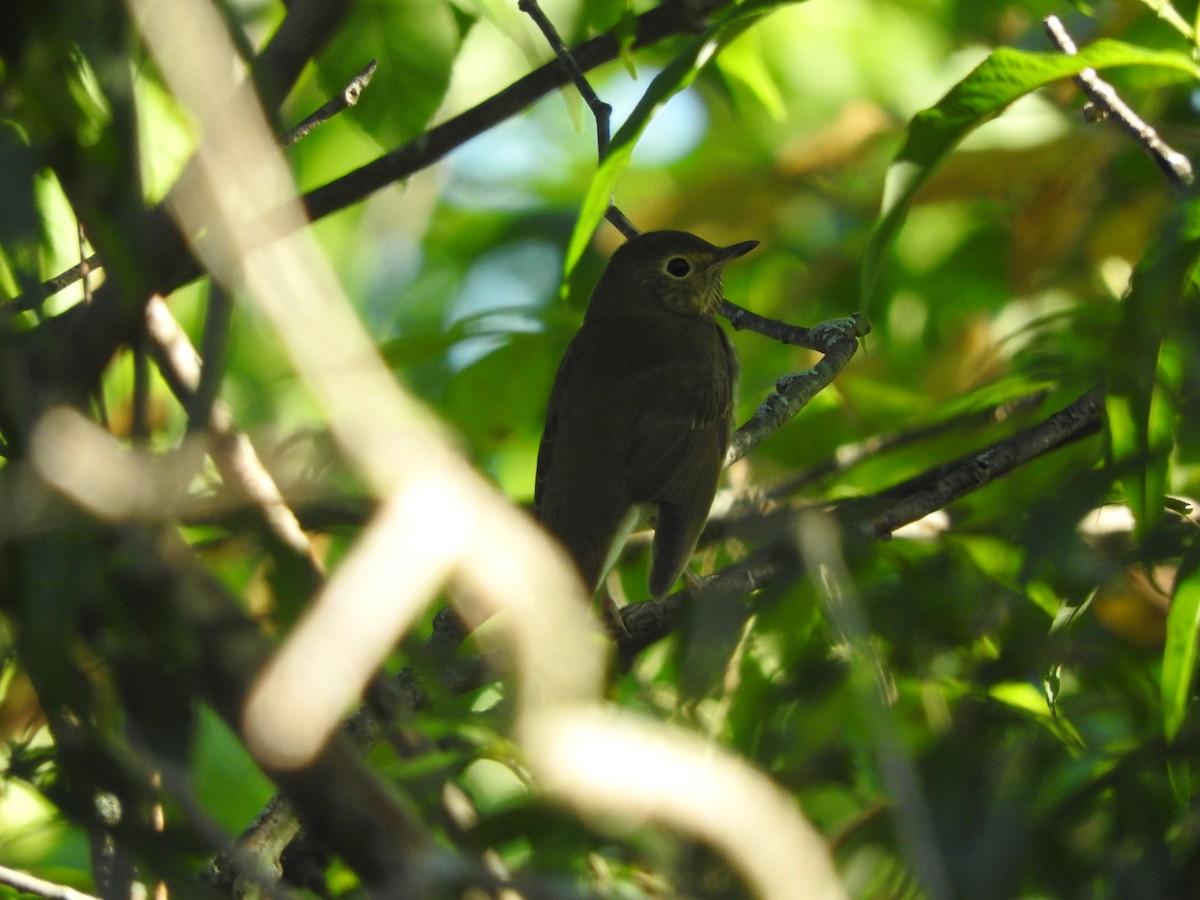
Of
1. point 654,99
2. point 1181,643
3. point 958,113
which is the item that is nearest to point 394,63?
point 654,99

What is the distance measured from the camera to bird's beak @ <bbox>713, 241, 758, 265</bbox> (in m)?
4.57

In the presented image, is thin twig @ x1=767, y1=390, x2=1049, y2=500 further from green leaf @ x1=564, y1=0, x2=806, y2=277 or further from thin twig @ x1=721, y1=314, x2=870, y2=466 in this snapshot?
green leaf @ x1=564, y1=0, x2=806, y2=277

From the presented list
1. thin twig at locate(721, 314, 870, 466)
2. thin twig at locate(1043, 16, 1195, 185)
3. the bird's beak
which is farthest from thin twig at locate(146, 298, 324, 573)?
the bird's beak

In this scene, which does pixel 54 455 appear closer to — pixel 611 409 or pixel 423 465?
pixel 423 465

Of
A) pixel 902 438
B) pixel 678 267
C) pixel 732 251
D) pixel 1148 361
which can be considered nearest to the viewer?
pixel 1148 361

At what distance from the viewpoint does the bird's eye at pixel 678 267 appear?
4.95 meters

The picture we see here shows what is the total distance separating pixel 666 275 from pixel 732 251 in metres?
0.40

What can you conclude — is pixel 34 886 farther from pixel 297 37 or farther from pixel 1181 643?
pixel 1181 643

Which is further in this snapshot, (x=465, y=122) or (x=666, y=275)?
(x=666, y=275)

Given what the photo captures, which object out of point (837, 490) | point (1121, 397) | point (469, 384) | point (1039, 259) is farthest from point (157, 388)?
point (1121, 397)

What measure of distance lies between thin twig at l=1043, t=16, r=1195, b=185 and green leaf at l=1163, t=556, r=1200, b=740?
3.12ft

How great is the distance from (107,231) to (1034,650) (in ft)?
3.61

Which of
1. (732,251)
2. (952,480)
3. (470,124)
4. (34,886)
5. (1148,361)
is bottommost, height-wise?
(34,886)

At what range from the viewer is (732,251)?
4691 mm
